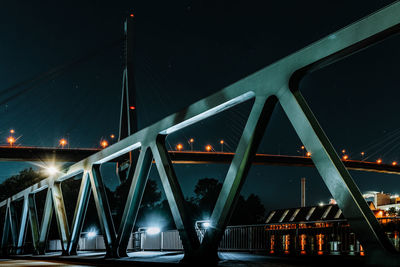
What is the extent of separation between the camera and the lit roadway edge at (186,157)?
176ft

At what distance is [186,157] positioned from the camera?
61188 millimetres

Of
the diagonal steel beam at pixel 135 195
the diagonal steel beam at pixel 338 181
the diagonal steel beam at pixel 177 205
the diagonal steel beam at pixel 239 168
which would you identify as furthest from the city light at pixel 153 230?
the diagonal steel beam at pixel 338 181

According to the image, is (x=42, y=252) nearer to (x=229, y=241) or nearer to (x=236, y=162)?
(x=229, y=241)

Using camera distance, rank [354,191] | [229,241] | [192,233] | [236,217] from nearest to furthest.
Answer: [354,191] → [192,233] → [229,241] → [236,217]

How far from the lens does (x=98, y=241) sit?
26531 mm

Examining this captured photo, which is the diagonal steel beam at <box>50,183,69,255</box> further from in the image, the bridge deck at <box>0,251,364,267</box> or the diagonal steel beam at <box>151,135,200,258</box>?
the diagonal steel beam at <box>151,135,200,258</box>

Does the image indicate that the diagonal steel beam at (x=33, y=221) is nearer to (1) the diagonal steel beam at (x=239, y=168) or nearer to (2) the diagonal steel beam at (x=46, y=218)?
(2) the diagonal steel beam at (x=46, y=218)

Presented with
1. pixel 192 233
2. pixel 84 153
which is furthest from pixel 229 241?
pixel 84 153

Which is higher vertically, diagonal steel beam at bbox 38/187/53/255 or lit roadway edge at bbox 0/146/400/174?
lit roadway edge at bbox 0/146/400/174

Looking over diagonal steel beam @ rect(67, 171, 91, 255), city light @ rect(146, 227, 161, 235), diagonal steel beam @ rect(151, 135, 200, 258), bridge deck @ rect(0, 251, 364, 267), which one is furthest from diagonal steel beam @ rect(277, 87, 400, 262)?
city light @ rect(146, 227, 161, 235)

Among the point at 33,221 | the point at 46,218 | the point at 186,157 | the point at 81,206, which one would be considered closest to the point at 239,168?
the point at 81,206

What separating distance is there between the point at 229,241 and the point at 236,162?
873cm

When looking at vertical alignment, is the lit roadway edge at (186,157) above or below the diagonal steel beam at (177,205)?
above

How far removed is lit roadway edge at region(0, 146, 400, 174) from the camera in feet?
176
